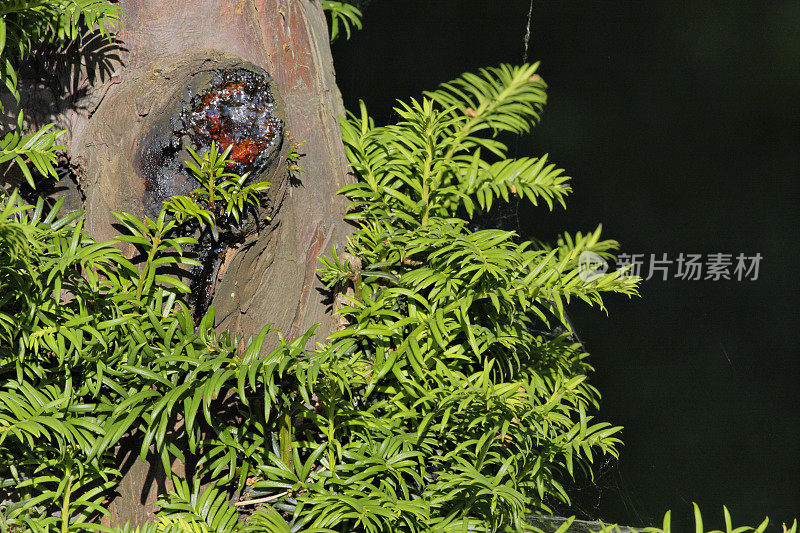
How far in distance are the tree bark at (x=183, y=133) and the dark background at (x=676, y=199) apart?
2.90 feet

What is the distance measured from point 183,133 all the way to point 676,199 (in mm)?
1366

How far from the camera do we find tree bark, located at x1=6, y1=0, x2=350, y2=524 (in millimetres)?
901

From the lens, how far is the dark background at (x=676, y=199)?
169 centimetres

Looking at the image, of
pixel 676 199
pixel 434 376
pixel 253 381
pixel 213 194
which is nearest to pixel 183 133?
pixel 213 194

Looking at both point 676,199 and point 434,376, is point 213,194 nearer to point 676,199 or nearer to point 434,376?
point 434,376

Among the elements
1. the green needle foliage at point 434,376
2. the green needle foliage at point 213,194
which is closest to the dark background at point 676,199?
the green needle foliage at point 434,376

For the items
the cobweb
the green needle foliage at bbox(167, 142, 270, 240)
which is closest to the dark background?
the cobweb

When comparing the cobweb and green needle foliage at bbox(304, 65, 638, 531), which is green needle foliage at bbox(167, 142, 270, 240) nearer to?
green needle foliage at bbox(304, 65, 638, 531)

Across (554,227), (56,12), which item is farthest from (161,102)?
(554,227)

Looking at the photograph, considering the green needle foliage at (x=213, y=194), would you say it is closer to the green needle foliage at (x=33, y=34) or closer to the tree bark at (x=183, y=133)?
the tree bark at (x=183, y=133)

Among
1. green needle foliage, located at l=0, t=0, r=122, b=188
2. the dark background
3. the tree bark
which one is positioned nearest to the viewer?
green needle foliage, located at l=0, t=0, r=122, b=188

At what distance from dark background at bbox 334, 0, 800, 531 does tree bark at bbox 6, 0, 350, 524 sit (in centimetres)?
88

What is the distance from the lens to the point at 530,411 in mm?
906

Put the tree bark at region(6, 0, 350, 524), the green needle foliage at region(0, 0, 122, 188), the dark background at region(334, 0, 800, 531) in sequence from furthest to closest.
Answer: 1. the dark background at region(334, 0, 800, 531)
2. the tree bark at region(6, 0, 350, 524)
3. the green needle foliage at region(0, 0, 122, 188)
